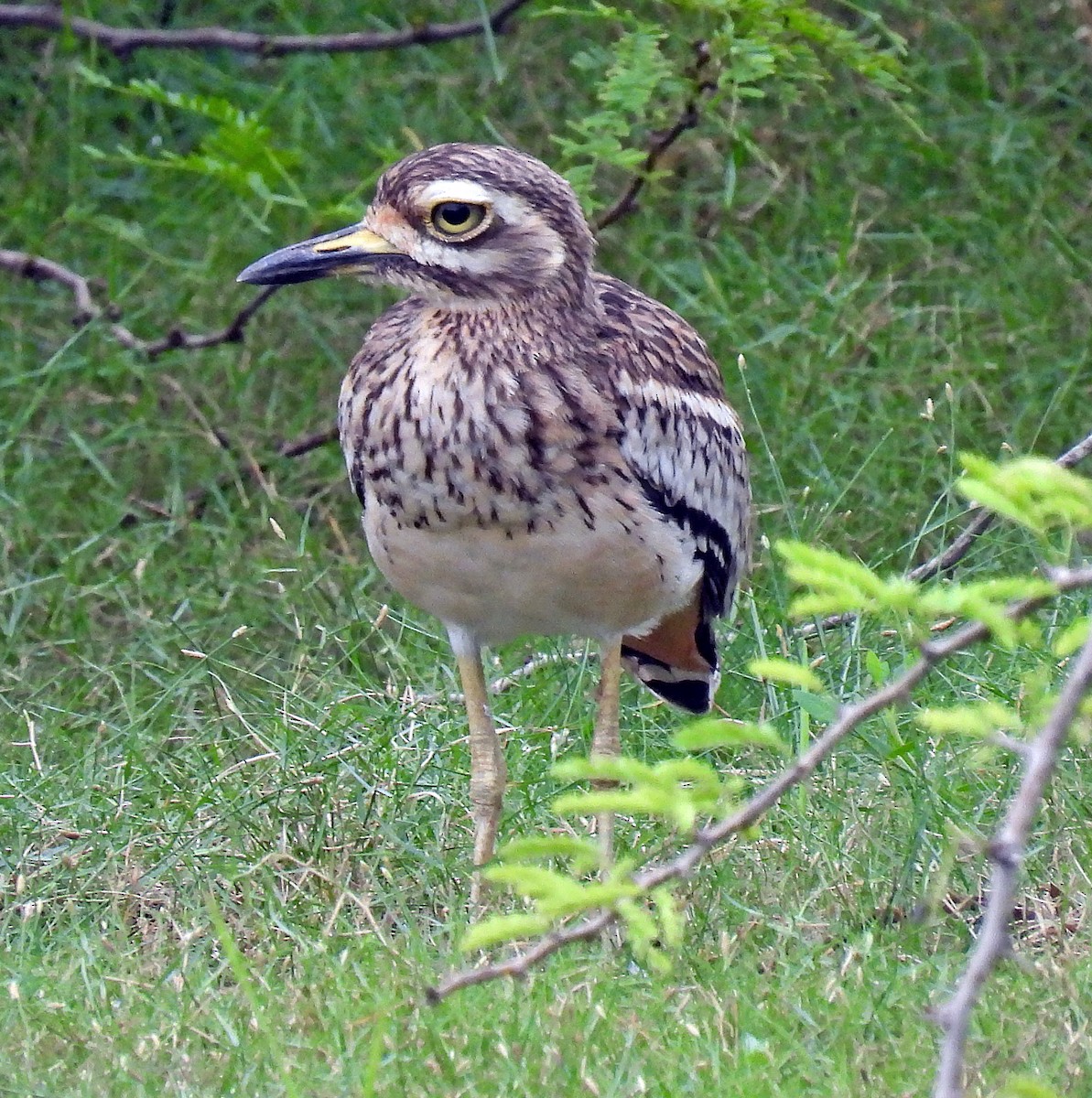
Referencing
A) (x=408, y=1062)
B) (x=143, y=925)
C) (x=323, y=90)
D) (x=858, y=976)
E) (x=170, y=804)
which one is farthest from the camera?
(x=323, y=90)

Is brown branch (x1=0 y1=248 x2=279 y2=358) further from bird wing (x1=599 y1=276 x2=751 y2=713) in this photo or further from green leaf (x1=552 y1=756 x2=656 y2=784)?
green leaf (x1=552 y1=756 x2=656 y2=784)

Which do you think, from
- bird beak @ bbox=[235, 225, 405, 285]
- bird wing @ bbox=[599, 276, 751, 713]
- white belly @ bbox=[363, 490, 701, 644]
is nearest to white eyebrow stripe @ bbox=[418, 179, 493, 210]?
bird beak @ bbox=[235, 225, 405, 285]

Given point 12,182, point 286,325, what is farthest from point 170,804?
point 12,182

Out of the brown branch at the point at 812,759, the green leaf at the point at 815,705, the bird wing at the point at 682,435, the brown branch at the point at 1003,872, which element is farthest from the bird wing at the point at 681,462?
the brown branch at the point at 1003,872

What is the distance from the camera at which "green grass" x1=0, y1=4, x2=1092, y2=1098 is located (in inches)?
131

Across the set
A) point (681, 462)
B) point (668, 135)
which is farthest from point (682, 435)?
point (668, 135)

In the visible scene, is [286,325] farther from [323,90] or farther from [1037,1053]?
[1037,1053]

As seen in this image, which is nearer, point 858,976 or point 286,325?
point 858,976

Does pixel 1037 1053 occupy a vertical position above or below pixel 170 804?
above

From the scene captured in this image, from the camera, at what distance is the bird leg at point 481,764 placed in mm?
4117

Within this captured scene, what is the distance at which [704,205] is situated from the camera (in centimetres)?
688

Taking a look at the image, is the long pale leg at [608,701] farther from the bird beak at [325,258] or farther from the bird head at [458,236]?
the bird beak at [325,258]

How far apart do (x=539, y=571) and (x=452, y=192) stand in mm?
702

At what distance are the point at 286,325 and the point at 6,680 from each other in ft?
6.08
